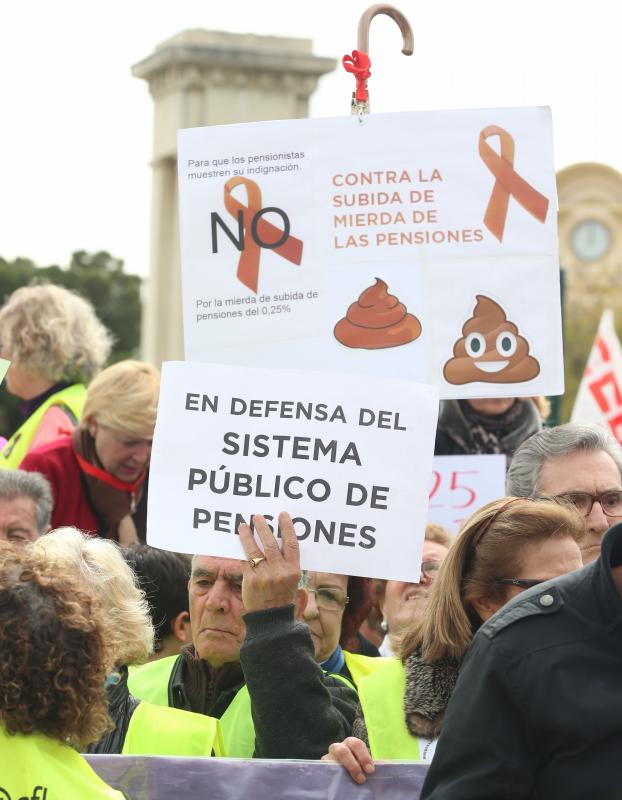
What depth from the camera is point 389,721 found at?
3404mm

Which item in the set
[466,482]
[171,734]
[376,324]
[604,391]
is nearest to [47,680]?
[171,734]

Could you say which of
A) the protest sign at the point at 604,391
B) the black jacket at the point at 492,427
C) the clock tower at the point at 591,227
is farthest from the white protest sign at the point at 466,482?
the clock tower at the point at 591,227

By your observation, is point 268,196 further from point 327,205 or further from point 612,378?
point 612,378

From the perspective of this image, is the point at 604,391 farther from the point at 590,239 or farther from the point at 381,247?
the point at 590,239

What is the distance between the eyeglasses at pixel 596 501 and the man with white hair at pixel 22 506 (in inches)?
66.9

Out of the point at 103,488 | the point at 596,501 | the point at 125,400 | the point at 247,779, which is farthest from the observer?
the point at 103,488

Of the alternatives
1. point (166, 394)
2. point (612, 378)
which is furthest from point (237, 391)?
point (612, 378)

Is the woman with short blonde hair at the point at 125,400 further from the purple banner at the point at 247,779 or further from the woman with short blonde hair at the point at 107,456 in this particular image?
the purple banner at the point at 247,779

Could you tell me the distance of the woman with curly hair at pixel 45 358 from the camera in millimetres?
6195

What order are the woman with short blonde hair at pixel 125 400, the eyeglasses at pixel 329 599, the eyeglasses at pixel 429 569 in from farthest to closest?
the woman with short blonde hair at pixel 125 400
the eyeglasses at pixel 429 569
the eyeglasses at pixel 329 599

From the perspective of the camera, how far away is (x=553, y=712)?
226 centimetres

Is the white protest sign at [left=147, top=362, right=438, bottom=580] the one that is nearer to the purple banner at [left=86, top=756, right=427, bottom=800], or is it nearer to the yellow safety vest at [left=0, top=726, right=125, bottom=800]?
the purple banner at [left=86, top=756, right=427, bottom=800]

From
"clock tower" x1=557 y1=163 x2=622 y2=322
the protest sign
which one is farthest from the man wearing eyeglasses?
"clock tower" x1=557 y1=163 x2=622 y2=322

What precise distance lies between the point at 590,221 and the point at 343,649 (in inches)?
2277
